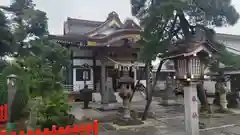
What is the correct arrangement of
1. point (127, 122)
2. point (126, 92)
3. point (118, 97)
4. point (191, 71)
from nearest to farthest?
point (191, 71) → point (127, 122) → point (126, 92) → point (118, 97)

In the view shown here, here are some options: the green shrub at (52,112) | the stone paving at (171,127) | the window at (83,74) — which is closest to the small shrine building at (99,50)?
the window at (83,74)

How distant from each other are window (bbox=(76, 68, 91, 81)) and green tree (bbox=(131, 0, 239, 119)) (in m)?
8.88

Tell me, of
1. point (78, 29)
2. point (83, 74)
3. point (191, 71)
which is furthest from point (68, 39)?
point (191, 71)

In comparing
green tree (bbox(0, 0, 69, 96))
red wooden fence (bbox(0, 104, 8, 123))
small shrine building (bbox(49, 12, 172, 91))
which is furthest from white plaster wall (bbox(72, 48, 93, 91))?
red wooden fence (bbox(0, 104, 8, 123))

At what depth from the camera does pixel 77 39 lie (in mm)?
13852

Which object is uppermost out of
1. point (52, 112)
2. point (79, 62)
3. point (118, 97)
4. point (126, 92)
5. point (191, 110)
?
point (79, 62)

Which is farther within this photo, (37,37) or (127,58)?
(127,58)

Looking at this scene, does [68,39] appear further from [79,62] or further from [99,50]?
[79,62]

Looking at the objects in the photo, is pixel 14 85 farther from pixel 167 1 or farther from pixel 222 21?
pixel 222 21

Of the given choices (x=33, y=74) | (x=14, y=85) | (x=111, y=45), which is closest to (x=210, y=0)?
(x=111, y=45)

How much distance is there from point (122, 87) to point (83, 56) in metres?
8.62

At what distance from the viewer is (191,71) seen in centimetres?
624

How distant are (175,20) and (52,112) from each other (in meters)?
6.43

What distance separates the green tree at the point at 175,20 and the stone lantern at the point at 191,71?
1991mm
